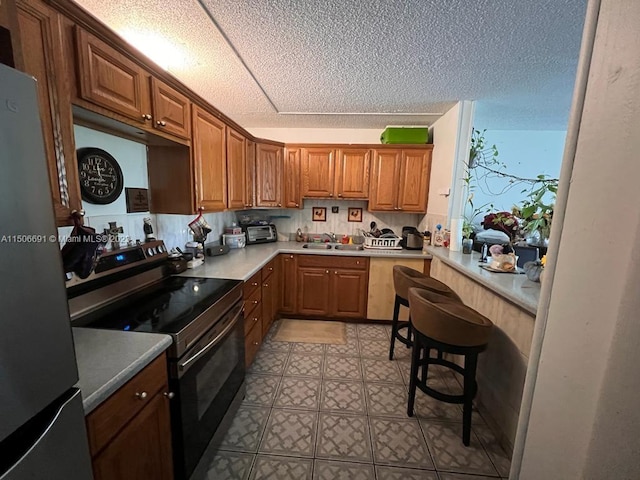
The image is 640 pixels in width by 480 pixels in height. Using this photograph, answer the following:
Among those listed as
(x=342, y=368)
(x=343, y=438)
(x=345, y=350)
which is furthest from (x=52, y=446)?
(x=345, y=350)

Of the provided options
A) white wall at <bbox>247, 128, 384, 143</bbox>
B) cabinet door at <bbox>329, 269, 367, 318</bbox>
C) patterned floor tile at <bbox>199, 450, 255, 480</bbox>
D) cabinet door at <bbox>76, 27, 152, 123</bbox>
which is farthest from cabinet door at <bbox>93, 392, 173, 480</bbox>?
white wall at <bbox>247, 128, 384, 143</bbox>

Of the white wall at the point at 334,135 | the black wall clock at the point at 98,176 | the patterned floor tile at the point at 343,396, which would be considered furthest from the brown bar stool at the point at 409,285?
the black wall clock at the point at 98,176

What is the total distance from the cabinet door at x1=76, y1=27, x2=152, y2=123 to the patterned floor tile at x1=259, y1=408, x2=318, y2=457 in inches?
78.4

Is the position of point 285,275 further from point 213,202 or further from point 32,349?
point 32,349

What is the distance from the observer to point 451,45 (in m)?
1.61

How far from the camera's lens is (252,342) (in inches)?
85.8

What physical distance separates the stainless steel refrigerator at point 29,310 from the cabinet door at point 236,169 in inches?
75.9

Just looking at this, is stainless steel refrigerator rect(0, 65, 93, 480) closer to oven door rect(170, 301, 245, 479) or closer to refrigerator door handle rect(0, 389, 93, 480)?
refrigerator door handle rect(0, 389, 93, 480)

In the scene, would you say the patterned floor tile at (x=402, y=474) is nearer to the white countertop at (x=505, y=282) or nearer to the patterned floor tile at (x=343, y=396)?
the patterned floor tile at (x=343, y=396)

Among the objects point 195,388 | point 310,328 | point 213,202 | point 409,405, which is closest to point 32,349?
point 195,388

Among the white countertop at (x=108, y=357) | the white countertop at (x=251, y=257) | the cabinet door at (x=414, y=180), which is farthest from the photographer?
Answer: the cabinet door at (x=414, y=180)

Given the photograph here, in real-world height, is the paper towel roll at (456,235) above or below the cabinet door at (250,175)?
below

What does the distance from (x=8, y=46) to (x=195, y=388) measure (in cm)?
134

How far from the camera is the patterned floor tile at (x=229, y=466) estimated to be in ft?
4.55
